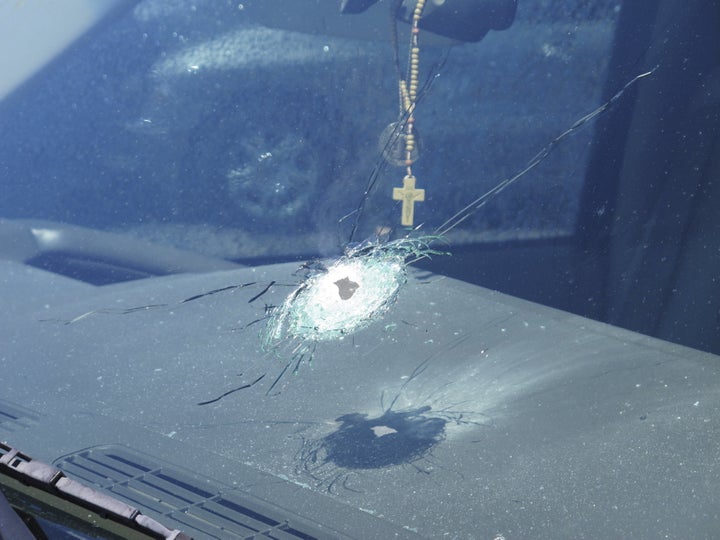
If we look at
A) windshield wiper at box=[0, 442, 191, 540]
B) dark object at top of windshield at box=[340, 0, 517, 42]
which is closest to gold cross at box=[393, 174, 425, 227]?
dark object at top of windshield at box=[340, 0, 517, 42]

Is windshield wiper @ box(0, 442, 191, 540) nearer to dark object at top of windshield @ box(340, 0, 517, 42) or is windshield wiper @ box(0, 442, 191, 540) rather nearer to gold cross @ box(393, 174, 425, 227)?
gold cross @ box(393, 174, 425, 227)

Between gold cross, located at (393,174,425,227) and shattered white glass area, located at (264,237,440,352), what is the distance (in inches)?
1.2

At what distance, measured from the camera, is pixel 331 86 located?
1036 millimetres

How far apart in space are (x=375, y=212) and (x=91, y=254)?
44 centimetres

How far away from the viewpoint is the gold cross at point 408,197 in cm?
102

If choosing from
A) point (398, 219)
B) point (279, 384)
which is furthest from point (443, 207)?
point (279, 384)

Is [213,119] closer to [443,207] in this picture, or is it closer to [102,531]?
[443,207]

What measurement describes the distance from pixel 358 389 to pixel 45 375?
46 centimetres

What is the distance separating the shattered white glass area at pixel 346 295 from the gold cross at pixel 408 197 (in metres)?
0.03

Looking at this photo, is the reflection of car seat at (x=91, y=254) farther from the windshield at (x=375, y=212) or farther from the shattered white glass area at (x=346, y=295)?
the shattered white glass area at (x=346, y=295)

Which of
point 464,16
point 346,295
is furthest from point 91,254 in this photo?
point 464,16

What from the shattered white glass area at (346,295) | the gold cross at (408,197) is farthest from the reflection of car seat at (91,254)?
the gold cross at (408,197)

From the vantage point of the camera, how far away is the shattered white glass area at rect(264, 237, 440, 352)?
1.05 metres

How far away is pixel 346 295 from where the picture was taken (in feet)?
3.56
